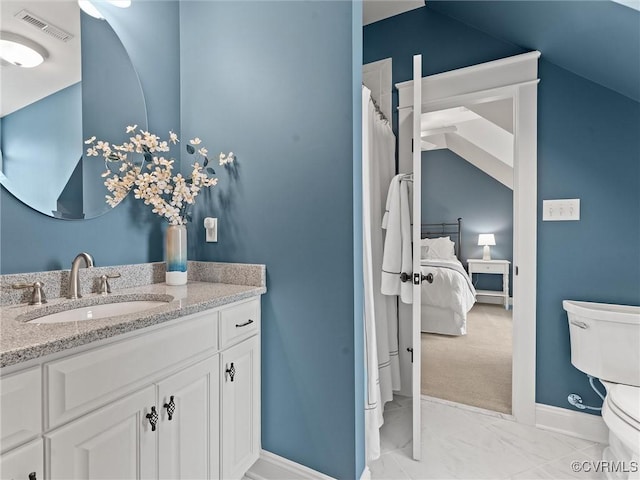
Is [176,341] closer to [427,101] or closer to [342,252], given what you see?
[342,252]

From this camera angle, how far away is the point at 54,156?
1.26 m

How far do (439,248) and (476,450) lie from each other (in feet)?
11.9

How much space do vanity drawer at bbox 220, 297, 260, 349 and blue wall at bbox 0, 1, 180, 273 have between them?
61cm

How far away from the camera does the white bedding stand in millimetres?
3398

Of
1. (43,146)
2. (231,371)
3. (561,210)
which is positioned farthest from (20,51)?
(561,210)

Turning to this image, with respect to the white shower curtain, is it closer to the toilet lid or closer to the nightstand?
the toilet lid

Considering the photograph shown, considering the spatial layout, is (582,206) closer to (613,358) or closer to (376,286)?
(613,358)

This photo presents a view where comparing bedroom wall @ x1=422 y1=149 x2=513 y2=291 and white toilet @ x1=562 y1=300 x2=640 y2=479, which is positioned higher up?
bedroom wall @ x1=422 y1=149 x2=513 y2=291

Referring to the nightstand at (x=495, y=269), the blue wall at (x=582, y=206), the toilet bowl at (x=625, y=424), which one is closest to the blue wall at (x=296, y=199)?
the toilet bowl at (x=625, y=424)

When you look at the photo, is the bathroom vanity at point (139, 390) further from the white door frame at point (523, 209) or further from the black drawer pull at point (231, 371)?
the white door frame at point (523, 209)

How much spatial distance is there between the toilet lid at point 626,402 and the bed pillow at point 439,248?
3537 mm

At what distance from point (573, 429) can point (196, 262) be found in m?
2.33

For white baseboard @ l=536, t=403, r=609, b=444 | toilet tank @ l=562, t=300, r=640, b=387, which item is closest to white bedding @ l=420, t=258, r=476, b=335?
white baseboard @ l=536, t=403, r=609, b=444

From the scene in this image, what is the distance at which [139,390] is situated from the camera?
0.92 meters
